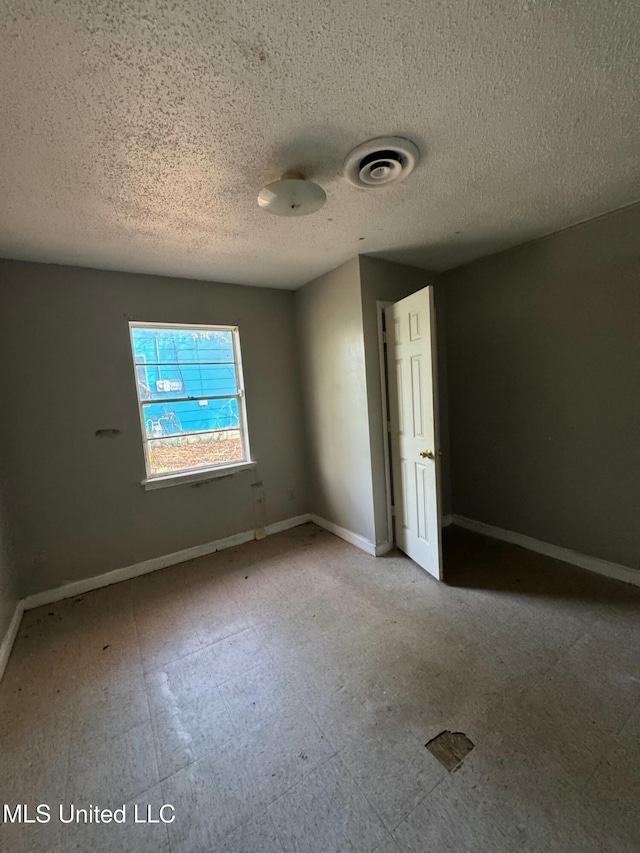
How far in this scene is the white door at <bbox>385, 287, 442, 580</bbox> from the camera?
2326 millimetres

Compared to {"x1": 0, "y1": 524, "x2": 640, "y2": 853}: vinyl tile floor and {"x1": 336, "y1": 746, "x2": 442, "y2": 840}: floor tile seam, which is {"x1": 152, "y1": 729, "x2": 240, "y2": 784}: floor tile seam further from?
{"x1": 336, "y1": 746, "x2": 442, "y2": 840}: floor tile seam

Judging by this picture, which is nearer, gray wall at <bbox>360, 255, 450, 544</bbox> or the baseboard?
the baseboard

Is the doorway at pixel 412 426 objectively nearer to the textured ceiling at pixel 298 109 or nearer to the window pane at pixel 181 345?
the textured ceiling at pixel 298 109

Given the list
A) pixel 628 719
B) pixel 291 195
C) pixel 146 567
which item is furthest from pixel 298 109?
pixel 146 567

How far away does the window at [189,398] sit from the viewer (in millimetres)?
2811

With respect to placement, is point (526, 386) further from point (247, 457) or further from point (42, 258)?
point (42, 258)

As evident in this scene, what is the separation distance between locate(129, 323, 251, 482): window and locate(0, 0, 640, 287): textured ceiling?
36.9 inches

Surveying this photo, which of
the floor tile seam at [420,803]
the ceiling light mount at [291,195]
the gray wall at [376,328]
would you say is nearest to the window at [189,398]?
the gray wall at [376,328]

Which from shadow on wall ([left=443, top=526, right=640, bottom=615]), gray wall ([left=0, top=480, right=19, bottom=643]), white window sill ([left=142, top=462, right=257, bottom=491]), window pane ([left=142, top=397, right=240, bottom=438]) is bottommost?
shadow on wall ([left=443, top=526, right=640, bottom=615])

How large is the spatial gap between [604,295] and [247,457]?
3.04 meters

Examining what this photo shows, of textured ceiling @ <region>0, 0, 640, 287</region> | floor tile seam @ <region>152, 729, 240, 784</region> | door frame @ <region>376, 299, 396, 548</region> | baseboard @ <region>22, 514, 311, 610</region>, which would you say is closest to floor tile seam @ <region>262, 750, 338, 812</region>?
floor tile seam @ <region>152, 729, 240, 784</region>

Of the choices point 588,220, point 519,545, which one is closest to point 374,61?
point 588,220

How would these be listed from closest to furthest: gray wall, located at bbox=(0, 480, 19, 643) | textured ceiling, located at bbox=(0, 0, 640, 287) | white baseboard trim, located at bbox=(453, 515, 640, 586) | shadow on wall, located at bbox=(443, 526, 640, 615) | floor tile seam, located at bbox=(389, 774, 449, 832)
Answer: textured ceiling, located at bbox=(0, 0, 640, 287), floor tile seam, located at bbox=(389, 774, 449, 832), gray wall, located at bbox=(0, 480, 19, 643), shadow on wall, located at bbox=(443, 526, 640, 615), white baseboard trim, located at bbox=(453, 515, 640, 586)

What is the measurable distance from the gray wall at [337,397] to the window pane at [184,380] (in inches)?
31.3
